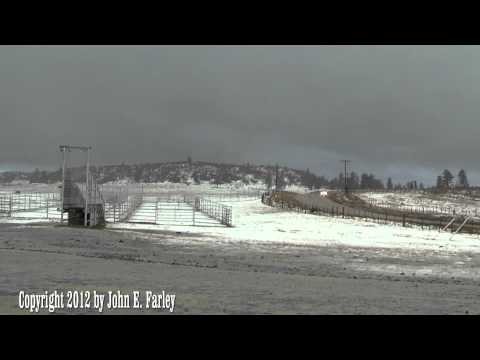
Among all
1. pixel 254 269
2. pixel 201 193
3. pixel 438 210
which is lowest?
pixel 438 210

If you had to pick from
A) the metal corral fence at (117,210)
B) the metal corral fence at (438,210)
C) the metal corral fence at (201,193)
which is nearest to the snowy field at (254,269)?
the metal corral fence at (117,210)

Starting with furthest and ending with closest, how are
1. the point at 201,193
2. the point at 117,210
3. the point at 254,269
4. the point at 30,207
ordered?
the point at 201,193 → the point at 30,207 → the point at 117,210 → the point at 254,269

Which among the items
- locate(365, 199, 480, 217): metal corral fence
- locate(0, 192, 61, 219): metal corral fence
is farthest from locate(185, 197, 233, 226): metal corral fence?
locate(365, 199, 480, 217): metal corral fence

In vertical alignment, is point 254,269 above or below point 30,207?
above

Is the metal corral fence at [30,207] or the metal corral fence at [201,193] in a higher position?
the metal corral fence at [201,193]

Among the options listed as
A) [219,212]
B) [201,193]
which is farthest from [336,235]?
[201,193]

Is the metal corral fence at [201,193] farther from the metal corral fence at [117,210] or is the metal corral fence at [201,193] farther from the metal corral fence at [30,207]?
the metal corral fence at [117,210]

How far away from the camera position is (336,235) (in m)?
30.6

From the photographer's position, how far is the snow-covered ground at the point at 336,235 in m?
25.8

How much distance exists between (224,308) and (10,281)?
4.93 m

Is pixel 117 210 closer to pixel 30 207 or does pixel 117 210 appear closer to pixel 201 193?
pixel 30 207

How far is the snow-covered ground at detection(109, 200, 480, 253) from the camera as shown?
2580 centimetres
